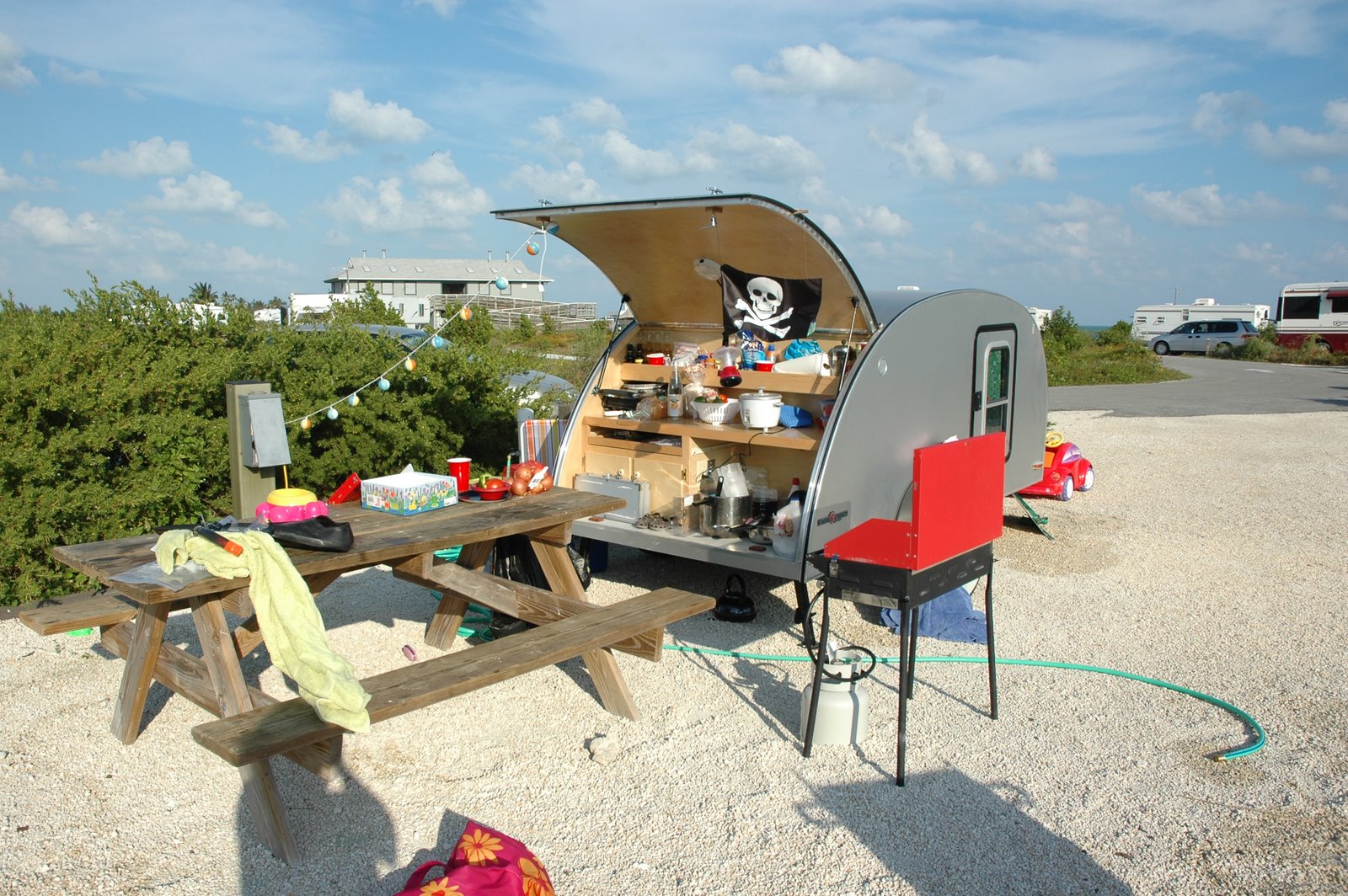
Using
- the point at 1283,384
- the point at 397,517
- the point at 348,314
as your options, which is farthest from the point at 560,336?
the point at 397,517

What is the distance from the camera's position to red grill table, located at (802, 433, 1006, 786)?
13.1ft

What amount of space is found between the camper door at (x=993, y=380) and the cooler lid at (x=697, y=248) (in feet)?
4.19

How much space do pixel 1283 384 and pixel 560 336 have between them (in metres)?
17.9

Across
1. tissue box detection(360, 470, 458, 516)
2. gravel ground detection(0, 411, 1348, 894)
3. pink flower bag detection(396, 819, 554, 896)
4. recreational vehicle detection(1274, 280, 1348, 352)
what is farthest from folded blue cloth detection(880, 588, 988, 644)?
recreational vehicle detection(1274, 280, 1348, 352)

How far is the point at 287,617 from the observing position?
10.9 feet

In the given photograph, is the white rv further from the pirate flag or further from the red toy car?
the pirate flag

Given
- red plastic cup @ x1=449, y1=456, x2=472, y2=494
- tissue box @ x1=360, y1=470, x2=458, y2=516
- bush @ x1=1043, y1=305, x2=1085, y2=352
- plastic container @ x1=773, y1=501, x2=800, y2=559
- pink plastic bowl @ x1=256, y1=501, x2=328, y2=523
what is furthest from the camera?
bush @ x1=1043, y1=305, x2=1085, y2=352

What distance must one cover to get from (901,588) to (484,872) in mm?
1971

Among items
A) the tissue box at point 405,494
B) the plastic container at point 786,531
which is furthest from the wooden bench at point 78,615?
the plastic container at point 786,531

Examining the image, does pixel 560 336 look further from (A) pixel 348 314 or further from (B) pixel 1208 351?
(B) pixel 1208 351

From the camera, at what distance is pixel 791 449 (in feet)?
21.0

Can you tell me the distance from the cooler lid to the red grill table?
1.65 metres

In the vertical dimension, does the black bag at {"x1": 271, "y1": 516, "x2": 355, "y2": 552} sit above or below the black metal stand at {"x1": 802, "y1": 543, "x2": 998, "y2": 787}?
above

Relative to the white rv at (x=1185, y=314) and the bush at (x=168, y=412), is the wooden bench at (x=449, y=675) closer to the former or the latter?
the bush at (x=168, y=412)
